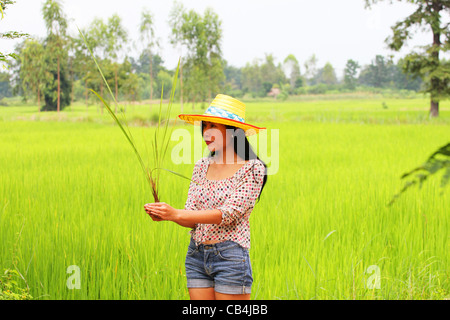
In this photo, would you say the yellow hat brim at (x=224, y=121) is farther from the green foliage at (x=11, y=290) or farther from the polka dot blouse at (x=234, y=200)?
the green foliage at (x=11, y=290)

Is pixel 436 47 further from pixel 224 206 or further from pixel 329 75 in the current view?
pixel 329 75

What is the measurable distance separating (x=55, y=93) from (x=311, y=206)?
2992 centimetres

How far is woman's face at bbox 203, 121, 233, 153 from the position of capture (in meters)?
1.71

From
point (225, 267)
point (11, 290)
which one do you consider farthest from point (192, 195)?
point (11, 290)

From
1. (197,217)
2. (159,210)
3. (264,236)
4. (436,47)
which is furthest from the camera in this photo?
(436,47)

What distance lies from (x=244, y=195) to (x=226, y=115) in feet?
1.00

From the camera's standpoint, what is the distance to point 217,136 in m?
1.72

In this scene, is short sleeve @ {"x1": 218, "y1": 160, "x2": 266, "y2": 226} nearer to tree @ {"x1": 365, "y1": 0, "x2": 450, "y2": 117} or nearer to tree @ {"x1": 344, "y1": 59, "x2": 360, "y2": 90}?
tree @ {"x1": 365, "y1": 0, "x2": 450, "y2": 117}

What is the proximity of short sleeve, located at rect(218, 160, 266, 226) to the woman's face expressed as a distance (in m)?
0.14

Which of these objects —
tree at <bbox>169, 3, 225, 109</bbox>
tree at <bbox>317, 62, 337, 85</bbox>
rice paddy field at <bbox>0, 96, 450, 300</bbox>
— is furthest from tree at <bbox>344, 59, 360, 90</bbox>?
rice paddy field at <bbox>0, 96, 450, 300</bbox>

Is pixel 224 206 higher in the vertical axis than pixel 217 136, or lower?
lower

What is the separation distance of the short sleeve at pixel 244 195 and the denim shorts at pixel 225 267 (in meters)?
0.10
